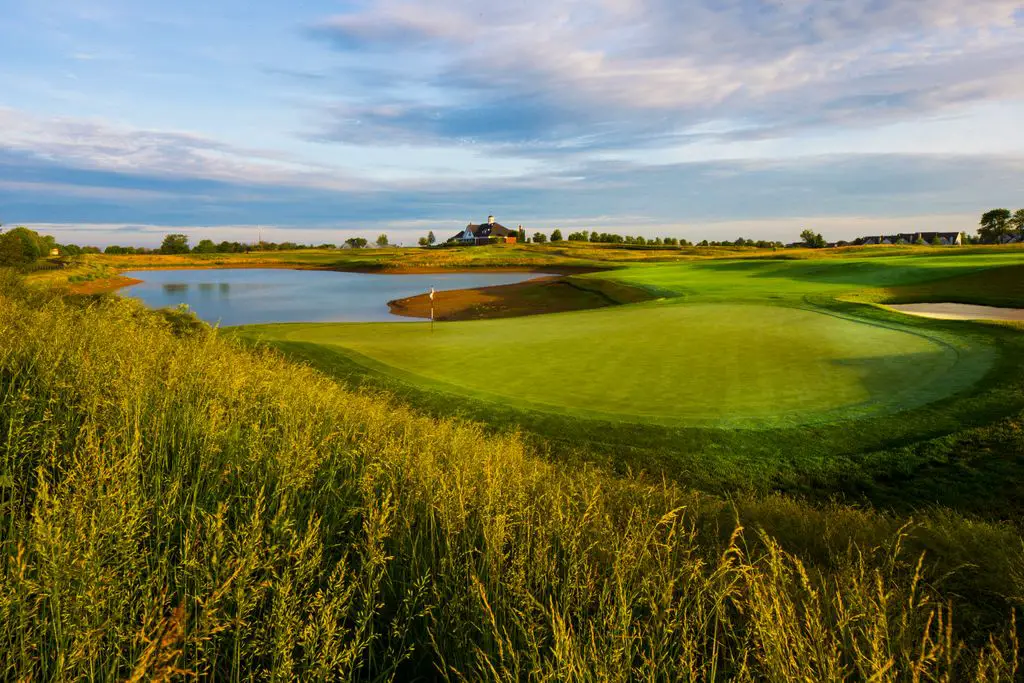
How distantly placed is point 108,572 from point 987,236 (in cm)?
13338

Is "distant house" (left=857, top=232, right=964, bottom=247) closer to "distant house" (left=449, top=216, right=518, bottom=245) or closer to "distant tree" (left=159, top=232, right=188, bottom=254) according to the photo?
"distant house" (left=449, top=216, right=518, bottom=245)

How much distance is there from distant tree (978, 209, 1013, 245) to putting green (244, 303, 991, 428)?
11127cm

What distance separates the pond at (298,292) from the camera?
117ft

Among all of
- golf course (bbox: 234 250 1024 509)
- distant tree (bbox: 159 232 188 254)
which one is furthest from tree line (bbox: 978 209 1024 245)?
→ distant tree (bbox: 159 232 188 254)

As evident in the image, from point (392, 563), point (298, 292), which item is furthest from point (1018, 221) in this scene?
point (392, 563)

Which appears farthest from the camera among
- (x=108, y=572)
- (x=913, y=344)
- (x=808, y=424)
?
(x=913, y=344)

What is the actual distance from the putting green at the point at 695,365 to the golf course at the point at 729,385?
0.05 m

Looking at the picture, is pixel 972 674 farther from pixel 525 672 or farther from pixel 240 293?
pixel 240 293

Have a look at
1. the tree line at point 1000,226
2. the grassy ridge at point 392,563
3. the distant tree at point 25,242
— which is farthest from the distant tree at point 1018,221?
the distant tree at point 25,242

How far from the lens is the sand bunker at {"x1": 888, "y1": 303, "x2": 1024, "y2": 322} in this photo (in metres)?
17.2

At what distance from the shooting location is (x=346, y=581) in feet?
10.6

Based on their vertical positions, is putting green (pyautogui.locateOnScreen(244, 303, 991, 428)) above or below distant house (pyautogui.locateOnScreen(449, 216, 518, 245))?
below

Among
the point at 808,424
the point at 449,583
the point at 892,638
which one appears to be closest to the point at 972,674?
the point at 892,638

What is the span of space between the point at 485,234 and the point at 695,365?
12820 cm
